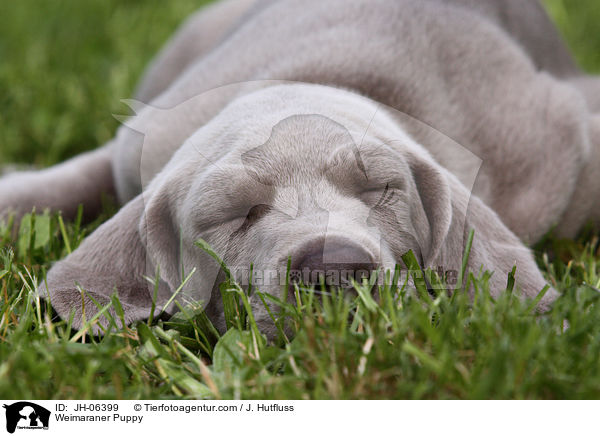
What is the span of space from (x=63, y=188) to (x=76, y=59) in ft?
7.17

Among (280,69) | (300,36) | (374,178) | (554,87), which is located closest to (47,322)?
(374,178)

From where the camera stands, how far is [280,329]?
1.90 meters

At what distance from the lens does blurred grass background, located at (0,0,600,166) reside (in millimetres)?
4082

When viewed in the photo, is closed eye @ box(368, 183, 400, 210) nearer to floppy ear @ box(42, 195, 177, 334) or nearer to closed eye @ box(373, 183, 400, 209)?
closed eye @ box(373, 183, 400, 209)

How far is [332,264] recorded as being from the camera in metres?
1.84

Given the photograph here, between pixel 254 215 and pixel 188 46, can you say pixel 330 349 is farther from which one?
pixel 188 46

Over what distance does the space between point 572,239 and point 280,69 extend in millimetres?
1261

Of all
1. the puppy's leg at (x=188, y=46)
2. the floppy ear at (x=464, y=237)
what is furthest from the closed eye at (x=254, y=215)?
the puppy's leg at (x=188, y=46)

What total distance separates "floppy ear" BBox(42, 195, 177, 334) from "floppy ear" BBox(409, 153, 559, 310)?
773 millimetres

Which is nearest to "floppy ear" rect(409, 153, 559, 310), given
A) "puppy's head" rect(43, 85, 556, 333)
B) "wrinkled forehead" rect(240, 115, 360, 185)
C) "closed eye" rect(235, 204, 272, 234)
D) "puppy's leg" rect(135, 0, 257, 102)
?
"puppy's head" rect(43, 85, 556, 333)

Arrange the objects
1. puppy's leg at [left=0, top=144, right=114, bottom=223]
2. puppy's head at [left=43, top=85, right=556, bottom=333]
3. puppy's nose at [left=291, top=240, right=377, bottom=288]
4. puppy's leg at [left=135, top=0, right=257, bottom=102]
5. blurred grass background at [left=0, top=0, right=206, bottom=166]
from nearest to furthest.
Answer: puppy's nose at [left=291, top=240, right=377, bottom=288] → puppy's head at [left=43, top=85, right=556, bottom=333] → puppy's leg at [left=0, top=144, right=114, bottom=223] → blurred grass background at [left=0, top=0, right=206, bottom=166] → puppy's leg at [left=135, top=0, right=257, bottom=102]
